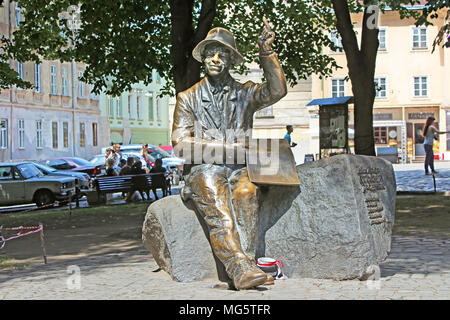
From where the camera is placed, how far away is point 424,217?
1282 centimetres

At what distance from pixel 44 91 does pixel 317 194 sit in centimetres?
4058

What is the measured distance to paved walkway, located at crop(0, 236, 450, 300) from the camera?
6.17 metres

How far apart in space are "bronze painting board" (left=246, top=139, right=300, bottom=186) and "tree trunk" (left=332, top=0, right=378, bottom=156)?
909 cm

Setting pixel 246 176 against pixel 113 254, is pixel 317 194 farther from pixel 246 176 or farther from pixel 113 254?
pixel 113 254

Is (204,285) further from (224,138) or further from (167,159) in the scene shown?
(167,159)

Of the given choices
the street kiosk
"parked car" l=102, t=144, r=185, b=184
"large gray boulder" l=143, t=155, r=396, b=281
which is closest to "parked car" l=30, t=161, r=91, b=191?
"parked car" l=102, t=144, r=185, b=184

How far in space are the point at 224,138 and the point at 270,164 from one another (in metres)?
0.56

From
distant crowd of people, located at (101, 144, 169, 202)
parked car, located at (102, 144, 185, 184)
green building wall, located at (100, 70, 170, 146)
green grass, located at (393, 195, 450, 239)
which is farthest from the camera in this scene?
green building wall, located at (100, 70, 170, 146)

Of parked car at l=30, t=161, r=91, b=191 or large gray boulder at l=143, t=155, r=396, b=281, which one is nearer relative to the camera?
large gray boulder at l=143, t=155, r=396, b=281

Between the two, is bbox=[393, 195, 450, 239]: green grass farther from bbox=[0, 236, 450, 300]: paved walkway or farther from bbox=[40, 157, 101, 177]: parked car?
bbox=[40, 157, 101, 177]: parked car

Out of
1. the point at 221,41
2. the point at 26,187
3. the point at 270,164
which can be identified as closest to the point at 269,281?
the point at 270,164

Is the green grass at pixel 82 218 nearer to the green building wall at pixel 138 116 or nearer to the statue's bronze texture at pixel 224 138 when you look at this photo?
the statue's bronze texture at pixel 224 138

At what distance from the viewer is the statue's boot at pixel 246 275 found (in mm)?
6129

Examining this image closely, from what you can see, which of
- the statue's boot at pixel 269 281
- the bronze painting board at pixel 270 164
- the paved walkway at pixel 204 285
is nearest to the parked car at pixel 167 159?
the paved walkway at pixel 204 285
